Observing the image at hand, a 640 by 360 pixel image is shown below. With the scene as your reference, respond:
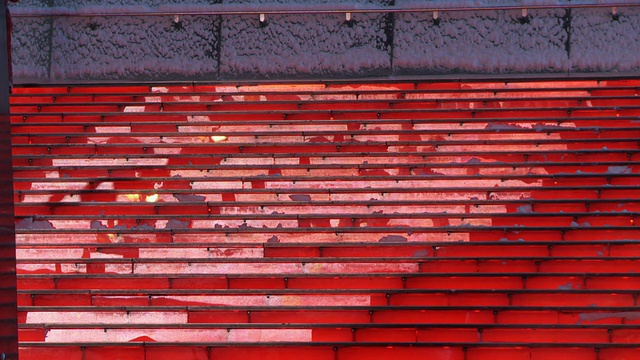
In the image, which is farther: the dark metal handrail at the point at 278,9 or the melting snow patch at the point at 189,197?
the dark metal handrail at the point at 278,9

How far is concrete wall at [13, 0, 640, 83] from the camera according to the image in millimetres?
4348

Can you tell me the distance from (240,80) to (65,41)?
1.02 metres

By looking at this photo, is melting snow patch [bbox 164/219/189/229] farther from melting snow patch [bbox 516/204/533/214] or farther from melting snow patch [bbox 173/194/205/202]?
melting snow patch [bbox 516/204/533/214]

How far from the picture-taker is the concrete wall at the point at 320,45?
4.35 metres

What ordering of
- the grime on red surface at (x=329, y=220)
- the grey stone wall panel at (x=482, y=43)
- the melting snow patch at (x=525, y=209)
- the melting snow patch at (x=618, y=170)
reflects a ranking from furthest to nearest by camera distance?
the grey stone wall panel at (x=482, y=43), the melting snow patch at (x=618, y=170), the melting snow patch at (x=525, y=209), the grime on red surface at (x=329, y=220)

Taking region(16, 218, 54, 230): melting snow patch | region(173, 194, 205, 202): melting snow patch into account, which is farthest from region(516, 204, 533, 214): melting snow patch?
region(16, 218, 54, 230): melting snow patch

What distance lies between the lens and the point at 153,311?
3336 millimetres

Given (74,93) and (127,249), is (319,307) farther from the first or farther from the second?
(74,93)

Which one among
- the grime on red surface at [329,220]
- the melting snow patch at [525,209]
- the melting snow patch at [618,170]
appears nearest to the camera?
the grime on red surface at [329,220]

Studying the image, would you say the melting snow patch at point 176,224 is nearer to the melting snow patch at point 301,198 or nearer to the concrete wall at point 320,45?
the melting snow patch at point 301,198

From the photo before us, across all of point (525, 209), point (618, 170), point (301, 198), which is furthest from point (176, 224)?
point (618, 170)

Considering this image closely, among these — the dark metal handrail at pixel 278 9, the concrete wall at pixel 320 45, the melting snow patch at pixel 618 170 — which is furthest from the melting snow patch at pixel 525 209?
the dark metal handrail at pixel 278 9

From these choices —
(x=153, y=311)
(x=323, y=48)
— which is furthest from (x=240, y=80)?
(x=153, y=311)

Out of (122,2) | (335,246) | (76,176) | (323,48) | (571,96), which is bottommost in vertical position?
(335,246)
